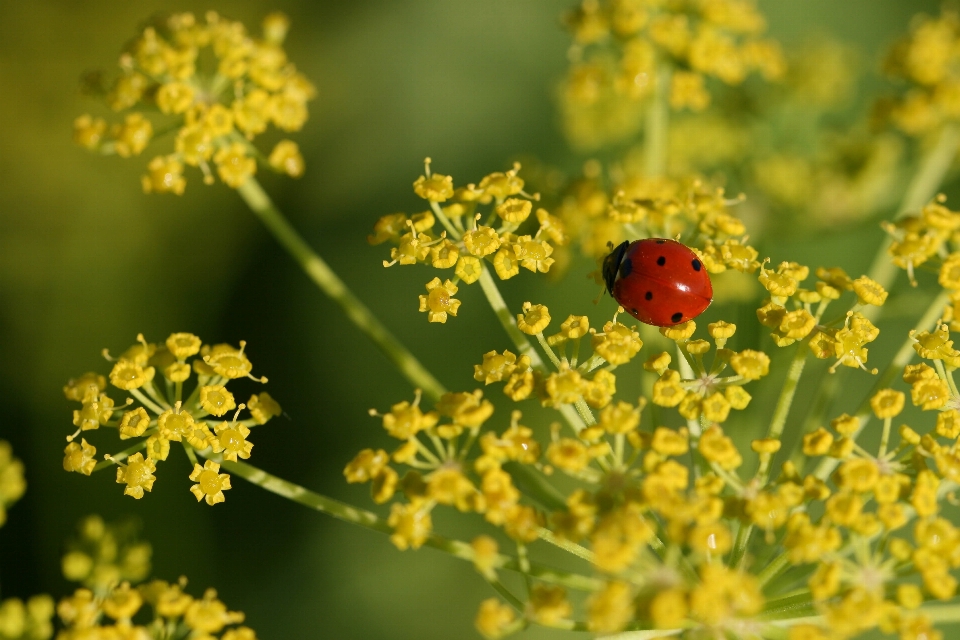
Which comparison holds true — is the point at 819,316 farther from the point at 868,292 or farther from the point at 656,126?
the point at 656,126

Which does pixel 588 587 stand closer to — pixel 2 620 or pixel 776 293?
pixel 776 293

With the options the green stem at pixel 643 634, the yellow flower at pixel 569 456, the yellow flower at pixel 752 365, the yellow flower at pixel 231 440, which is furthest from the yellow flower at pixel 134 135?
the green stem at pixel 643 634

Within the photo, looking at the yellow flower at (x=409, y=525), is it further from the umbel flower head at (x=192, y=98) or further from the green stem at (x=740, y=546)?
the umbel flower head at (x=192, y=98)

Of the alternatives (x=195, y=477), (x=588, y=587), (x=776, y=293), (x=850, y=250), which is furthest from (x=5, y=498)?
(x=850, y=250)

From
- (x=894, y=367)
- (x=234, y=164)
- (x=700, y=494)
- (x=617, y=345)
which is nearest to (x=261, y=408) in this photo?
(x=234, y=164)

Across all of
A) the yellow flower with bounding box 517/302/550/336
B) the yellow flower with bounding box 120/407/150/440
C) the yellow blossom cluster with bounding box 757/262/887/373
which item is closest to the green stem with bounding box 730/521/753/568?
the yellow blossom cluster with bounding box 757/262/887/373
